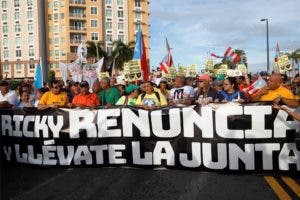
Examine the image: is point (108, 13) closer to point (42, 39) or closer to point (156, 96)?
point (42, 39)

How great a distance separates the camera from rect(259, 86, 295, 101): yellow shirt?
334 inches

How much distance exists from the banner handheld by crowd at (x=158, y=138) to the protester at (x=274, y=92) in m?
0.64

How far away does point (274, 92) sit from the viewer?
8609mm

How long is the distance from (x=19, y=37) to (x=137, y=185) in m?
99.7

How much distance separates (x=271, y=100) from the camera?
8.30m

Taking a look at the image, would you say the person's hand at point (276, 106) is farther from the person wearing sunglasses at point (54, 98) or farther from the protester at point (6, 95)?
the protester at point (6, 95)

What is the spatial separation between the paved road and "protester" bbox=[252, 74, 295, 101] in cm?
158

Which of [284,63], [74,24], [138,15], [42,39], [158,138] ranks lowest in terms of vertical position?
[158,138]

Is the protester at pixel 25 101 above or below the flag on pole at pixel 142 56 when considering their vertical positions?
below

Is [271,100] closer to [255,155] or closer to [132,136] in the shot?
[255,155]

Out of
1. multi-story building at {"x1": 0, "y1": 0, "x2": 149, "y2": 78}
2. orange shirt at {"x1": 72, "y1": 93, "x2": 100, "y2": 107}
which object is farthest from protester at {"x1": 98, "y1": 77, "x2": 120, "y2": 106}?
multi-story building at {"x1": 0, "y1": 0, "x2": 149, "y2": 78}

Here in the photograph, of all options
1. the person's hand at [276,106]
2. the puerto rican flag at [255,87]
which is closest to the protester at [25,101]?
the puerto rican flag at [255,87]

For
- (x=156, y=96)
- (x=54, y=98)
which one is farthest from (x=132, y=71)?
(x=156, y=96)

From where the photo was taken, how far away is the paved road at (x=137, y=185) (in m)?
6.52
